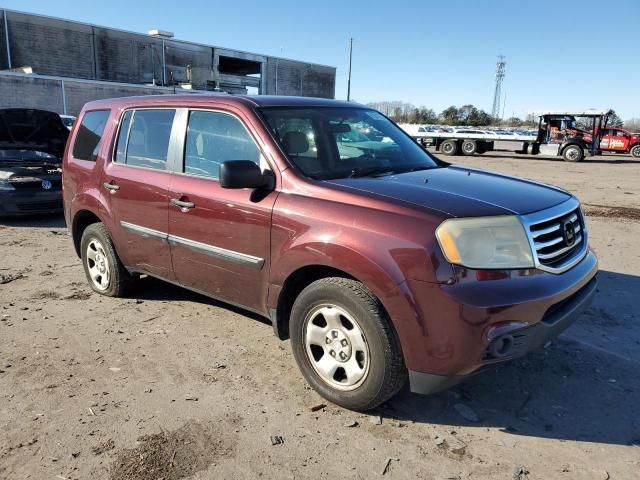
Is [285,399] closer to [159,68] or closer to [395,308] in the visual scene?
[395,308]

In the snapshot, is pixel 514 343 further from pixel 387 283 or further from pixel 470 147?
pixel 470 147

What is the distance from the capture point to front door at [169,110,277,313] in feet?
11.6

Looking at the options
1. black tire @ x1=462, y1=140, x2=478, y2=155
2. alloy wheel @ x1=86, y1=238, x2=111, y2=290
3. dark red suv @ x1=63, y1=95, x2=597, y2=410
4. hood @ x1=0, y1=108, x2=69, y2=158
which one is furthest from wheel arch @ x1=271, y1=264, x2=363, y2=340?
black tire @ x1=462, y1=140, x2=478, y2=155

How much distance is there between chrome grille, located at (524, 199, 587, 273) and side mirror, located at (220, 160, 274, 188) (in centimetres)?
162

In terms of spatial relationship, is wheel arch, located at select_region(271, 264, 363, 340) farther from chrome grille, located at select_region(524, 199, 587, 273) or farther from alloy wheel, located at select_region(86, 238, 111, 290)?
alloy wheel, located at select_region(86, 238, 111, 290)

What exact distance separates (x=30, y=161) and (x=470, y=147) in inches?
950

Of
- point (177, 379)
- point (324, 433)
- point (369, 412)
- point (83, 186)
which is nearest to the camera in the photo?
point (324, 433)

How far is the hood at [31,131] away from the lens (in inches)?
351

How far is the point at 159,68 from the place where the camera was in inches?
2002

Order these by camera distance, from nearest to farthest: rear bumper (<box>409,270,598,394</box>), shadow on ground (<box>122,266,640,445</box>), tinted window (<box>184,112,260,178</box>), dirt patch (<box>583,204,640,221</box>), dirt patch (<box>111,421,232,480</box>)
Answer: dirt patch (<box>111,421,232,480</box>) → rear bumper (<box>409,270,598,394</box>) → shadow on ground (<box>122,266,640,445</box>) → tinted window (<box>184,112,260,178</box>) → dirt patch (<box>583,204,640,221</box>)

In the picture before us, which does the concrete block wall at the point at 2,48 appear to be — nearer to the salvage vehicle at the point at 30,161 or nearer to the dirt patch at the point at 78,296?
the salvage vehicle at the point at 30,161

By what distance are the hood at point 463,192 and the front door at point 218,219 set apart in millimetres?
644

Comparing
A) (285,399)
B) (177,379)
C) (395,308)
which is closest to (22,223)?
(177,379)

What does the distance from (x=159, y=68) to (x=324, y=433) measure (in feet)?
175
